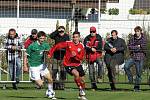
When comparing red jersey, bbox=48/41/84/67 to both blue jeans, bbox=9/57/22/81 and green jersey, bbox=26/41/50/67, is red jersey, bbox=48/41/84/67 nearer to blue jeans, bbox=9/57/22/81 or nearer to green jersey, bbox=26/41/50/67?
green jersey, bbox=26/41/50/67

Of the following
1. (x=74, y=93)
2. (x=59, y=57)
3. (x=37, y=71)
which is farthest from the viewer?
(x=59, y=57)

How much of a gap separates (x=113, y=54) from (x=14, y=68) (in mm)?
3069

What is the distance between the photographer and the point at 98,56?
22125 mm

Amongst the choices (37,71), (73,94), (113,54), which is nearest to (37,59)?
(37,71)

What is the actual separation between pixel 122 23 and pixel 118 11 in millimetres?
3364

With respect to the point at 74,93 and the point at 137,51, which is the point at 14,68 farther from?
the point at 137,51

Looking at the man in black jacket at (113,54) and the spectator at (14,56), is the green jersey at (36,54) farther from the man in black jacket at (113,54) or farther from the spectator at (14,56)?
the man in black jacket at (113,54)

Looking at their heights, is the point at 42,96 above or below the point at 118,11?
below

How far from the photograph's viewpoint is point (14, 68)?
877 inches

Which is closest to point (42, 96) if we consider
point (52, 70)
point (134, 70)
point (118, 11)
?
point (52, 70)

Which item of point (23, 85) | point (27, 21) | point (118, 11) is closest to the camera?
point (23, 85)

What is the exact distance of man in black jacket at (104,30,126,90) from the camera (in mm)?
21812

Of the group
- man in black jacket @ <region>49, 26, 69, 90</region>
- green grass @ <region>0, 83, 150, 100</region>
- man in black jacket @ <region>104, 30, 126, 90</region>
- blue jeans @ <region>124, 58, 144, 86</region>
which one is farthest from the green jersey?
blue jeans @ <region>124, 58, 144, 86</region>

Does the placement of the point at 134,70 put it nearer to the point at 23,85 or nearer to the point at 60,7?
the point at 23,85
